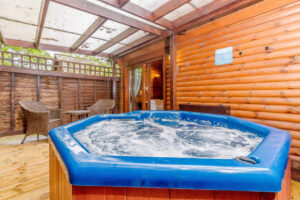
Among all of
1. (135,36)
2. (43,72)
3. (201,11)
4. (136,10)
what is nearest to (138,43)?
(135,36)

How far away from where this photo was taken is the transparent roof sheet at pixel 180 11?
2928mm

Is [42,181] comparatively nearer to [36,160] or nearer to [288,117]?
[36,160]

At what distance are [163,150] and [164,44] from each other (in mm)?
3410

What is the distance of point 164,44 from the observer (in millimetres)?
4234

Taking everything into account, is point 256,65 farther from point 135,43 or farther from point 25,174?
point 25,174

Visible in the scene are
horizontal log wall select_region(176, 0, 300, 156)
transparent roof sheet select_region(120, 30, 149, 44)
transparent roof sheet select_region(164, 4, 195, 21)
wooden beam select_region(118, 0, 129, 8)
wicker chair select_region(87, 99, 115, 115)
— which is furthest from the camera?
wicker chair select_region(87, 99, 115, 115)

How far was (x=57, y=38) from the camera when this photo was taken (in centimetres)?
409

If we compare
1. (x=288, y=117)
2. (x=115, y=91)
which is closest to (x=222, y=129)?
(x=288, y=117)

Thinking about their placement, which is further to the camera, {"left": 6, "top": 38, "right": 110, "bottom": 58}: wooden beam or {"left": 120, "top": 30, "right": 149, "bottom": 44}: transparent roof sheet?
{"left": 6, "top": 38, "right": 110, "bottom": 58}: wooden beam

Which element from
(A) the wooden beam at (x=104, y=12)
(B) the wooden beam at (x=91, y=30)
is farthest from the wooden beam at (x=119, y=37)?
(B) the wooden beam at (x=91, y=30)

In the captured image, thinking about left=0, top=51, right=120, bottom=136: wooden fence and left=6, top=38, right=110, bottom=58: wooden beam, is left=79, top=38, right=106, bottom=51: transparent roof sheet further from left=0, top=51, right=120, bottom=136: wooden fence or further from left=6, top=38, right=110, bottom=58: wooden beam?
left=0, top=51, right=120, bottom=136: wooden fence

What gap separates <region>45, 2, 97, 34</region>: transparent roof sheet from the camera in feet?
9.24

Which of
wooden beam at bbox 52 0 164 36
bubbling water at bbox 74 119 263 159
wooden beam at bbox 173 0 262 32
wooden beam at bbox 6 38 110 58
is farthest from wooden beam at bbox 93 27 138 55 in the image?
bubbling water at bbox 74 119 263 159

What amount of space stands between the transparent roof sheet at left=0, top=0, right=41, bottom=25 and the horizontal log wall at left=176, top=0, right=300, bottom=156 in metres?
3.19
